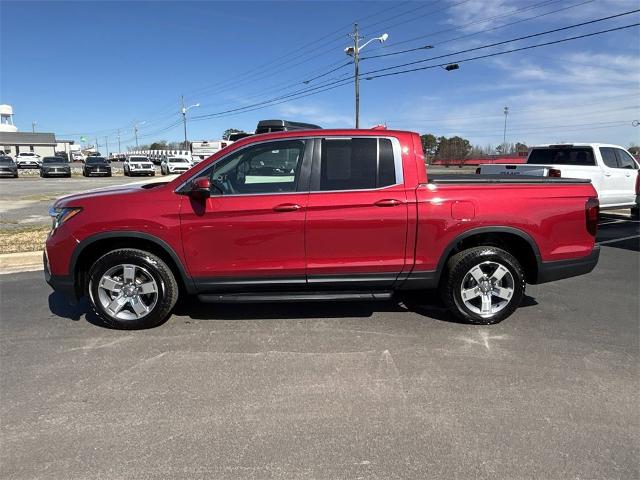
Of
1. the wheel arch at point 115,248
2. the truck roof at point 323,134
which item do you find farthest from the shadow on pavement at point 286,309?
the truck roof at point 323,134

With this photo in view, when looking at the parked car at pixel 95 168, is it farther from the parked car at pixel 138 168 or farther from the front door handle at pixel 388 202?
the front door handle at pixel 388 202

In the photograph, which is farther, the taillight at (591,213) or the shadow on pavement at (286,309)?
the shadow on pavement at (286,309)

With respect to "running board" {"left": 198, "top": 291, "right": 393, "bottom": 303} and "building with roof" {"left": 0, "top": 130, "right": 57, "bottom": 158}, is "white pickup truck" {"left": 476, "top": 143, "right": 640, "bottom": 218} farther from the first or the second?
"building with roof" {"left": 0, "top": 130, "right": 57, "bottom": 158}

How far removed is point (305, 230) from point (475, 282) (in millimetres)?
1762

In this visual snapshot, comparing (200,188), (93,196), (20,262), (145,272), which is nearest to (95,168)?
(20,262)

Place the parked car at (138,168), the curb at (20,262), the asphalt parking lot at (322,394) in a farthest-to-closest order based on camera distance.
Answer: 1. the parked car at (138,168)
2. the curb at (20,262)
3. the asphalt parking lot at (322,394)

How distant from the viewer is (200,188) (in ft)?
13.3

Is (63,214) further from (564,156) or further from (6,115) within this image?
(6,115)

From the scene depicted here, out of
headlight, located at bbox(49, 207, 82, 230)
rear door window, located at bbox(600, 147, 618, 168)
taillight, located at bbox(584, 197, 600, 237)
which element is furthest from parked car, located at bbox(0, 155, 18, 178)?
taillight, located at bbox(584, 197, 600, 237)

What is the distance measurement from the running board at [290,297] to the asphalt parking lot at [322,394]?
0.33 metres

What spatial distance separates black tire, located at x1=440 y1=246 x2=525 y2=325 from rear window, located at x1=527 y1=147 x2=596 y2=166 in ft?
25.7

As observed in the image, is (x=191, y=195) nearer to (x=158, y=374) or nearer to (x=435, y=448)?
(x=158, y=374)

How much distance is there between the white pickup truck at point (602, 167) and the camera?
10.4 metres

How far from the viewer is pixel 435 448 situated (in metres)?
Result: 2.67
